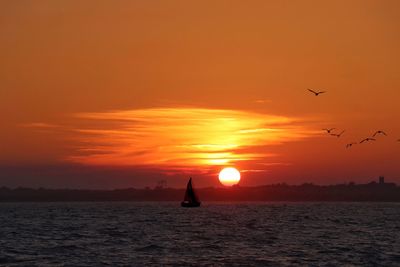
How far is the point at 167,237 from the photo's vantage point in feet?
305

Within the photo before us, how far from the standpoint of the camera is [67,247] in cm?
7575

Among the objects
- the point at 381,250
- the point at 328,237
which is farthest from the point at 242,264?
the point at 328,237

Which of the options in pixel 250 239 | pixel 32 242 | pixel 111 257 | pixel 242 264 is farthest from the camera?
pixel 250 239

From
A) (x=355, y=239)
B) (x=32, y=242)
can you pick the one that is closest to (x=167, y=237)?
(x=32, y=242)

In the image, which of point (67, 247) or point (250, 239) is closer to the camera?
point (67, 247)

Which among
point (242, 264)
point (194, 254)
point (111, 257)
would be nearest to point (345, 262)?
point (242, 264)

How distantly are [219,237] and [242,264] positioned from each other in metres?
32.7

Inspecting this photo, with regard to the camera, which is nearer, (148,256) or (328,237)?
(148,256)

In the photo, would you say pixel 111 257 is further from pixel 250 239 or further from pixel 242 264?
pixel 250 239

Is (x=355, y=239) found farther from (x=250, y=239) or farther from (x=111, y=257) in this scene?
(x=111, y=257)

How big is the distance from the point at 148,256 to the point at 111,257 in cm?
349

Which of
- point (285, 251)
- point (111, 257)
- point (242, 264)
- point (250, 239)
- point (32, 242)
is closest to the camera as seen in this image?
point (242, 264)

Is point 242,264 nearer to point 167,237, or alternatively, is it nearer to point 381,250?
point 381,250

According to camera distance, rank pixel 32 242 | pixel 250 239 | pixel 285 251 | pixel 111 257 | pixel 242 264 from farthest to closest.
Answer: pixel 250 239 < pixel 32 242 < pixel 285 251 < pixel 111 257 < pixel 242 264
